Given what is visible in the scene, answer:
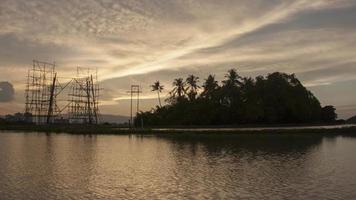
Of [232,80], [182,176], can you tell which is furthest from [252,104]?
[182,176]

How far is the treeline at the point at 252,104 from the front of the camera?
317 ft

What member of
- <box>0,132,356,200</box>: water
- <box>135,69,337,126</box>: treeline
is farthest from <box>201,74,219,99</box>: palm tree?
<box>0,132,356,200</box>: water

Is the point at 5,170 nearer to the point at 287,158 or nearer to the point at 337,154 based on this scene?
the point at 287,158

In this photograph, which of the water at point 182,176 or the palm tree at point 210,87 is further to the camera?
the palm tree at point 210,87

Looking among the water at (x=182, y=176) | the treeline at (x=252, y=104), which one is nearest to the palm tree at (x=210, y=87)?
the treeline at (x=252, y=104)

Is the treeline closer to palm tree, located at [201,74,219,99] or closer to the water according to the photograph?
palm tree, located at [201,74,219,99]

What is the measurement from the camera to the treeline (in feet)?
317

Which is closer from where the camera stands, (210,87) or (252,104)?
(252,104)

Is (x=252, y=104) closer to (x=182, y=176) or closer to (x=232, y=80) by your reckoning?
(x=232, y=80)

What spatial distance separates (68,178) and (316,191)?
1316cm

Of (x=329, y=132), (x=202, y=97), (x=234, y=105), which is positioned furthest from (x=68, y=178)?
(x=202, y=97)

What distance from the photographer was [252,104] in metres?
95.9

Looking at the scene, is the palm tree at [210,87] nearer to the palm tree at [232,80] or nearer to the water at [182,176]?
the palm tree at [232,80]

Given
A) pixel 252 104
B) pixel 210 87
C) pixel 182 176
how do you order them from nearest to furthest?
pixel 182 176
pixel 252 104
pixel 210 87
